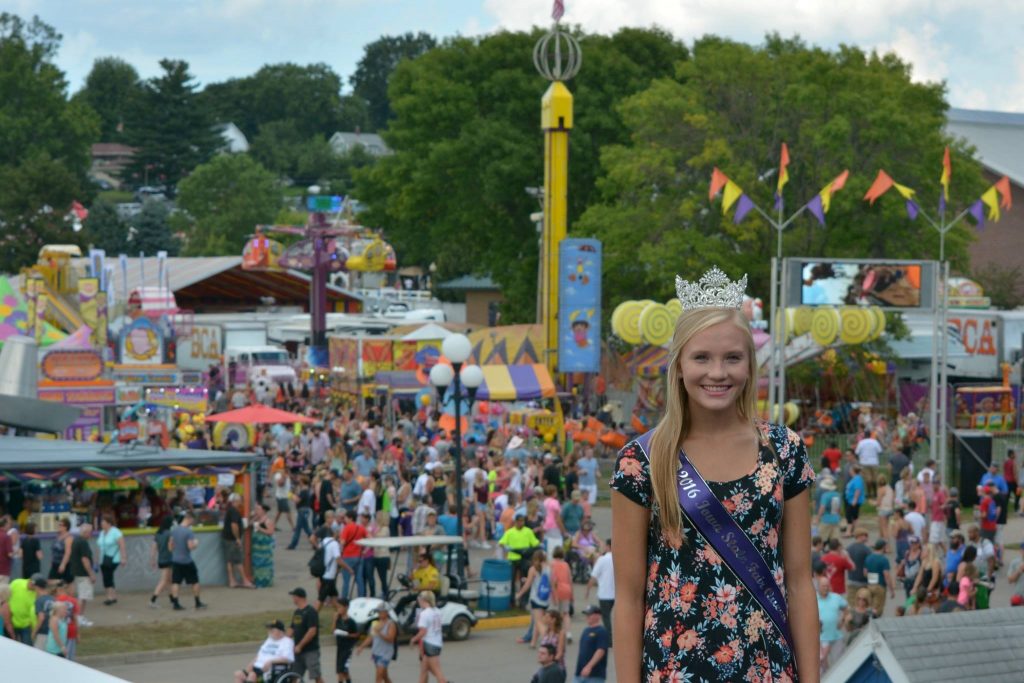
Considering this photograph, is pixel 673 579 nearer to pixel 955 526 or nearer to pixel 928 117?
pixel 955 526

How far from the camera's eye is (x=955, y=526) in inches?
955

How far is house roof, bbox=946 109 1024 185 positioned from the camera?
62.5 m

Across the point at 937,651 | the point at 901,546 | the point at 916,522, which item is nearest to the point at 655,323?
the point at 916,522

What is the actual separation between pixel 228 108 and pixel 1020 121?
4355 inches

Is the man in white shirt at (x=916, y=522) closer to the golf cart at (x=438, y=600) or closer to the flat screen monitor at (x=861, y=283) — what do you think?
the golf cart at (x=438, y=600)

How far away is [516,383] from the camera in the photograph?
3809 centimetres

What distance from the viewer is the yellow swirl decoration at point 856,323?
123ft

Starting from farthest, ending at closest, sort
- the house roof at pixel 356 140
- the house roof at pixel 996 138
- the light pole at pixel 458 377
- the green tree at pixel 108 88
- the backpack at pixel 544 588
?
the green tree at pixel 108 88
the house roof at pixel 356 140
the house roof at pixel 996 138
the light pole at pixel 458 377
the backpack at pixel 544 588

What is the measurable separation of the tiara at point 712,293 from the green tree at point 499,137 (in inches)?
2066

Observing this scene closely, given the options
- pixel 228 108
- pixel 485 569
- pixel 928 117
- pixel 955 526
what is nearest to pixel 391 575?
pixel 485 569

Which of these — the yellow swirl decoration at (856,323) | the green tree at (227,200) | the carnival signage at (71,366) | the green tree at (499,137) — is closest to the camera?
the carnival signage at (71,366)

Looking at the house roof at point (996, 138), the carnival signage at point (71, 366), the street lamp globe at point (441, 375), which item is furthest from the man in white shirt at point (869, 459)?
the house roof at point (996, 138)

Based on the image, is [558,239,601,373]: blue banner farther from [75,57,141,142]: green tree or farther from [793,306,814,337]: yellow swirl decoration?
[75,57,141,142]: green tree

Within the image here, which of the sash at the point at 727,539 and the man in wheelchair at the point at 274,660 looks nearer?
the sash at the point at 727,539
